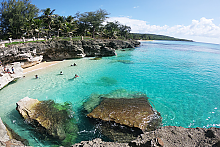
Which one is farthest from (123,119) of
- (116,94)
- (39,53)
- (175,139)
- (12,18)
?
(12,18)

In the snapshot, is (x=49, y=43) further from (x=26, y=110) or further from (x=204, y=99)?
(x=204, y=99)

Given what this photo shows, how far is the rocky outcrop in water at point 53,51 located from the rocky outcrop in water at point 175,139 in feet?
81.7

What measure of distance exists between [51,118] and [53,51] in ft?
80.2

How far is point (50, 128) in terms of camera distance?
7.66m

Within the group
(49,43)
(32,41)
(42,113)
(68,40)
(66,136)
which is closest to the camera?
(66,136)

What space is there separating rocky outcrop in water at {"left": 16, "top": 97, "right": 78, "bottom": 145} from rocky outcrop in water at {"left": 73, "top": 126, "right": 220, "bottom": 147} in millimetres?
3253

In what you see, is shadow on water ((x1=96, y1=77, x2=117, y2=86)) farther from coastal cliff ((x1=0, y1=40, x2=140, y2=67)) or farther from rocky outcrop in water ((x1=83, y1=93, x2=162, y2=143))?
coastal cliff ((x1=0, y1=40, x2=140, y2=67))

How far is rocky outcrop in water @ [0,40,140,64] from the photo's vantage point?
69.8 feet

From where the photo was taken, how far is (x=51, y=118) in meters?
8.51

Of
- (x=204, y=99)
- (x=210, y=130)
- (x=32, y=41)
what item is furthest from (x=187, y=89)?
(x=32, y=41)

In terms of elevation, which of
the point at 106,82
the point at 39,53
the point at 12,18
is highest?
the point at 12,18

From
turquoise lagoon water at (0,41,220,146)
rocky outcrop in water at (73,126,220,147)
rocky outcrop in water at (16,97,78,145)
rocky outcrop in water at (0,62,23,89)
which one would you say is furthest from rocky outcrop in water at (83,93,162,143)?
rocky outcrop in water at (0,62,23,89)

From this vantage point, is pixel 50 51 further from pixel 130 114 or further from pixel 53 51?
pixel 130 114

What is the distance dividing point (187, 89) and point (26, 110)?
57.1 ft
